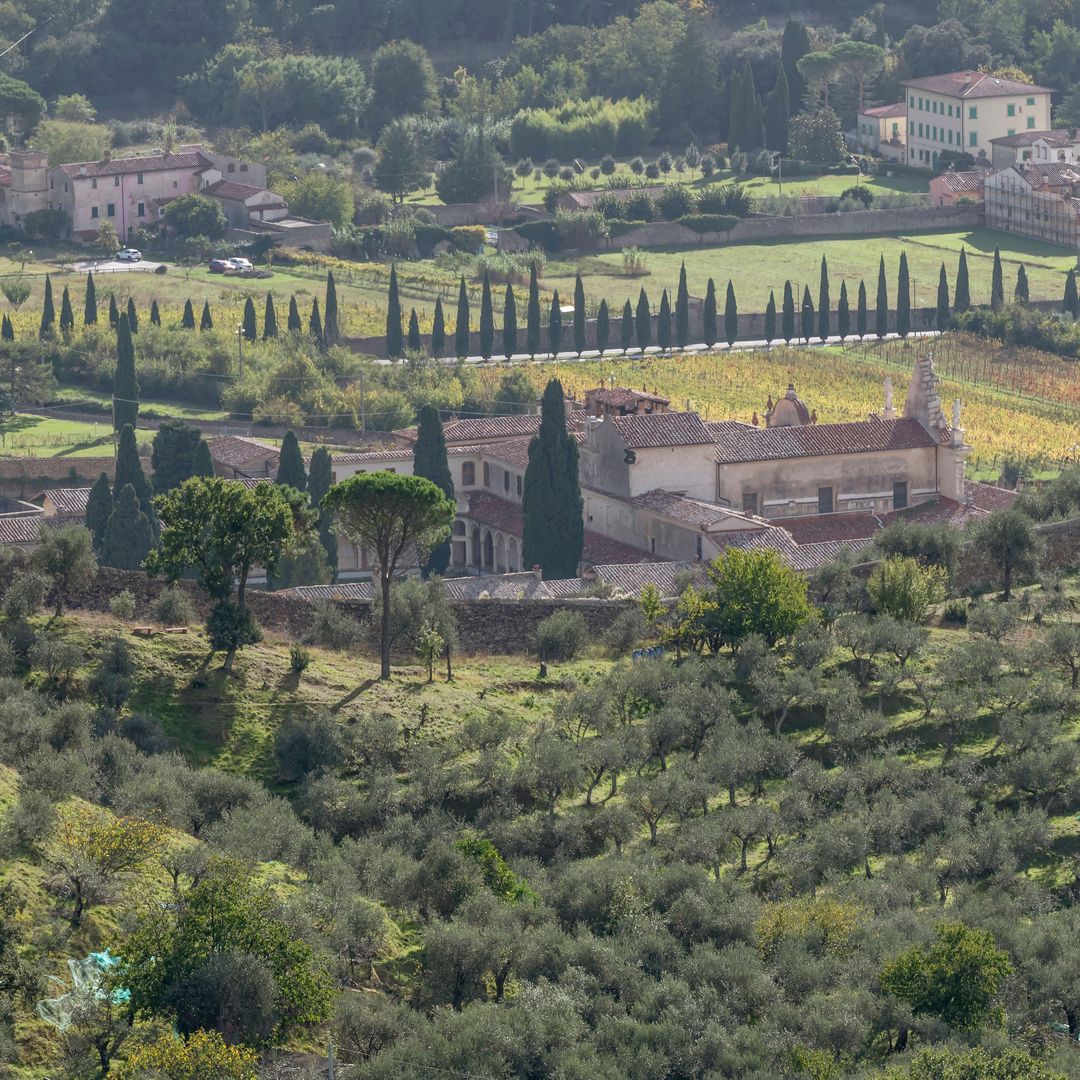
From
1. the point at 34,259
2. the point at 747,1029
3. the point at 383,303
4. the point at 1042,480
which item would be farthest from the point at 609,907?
the point at 34,259

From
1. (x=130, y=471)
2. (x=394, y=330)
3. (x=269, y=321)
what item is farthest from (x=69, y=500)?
(x=394, y=330)

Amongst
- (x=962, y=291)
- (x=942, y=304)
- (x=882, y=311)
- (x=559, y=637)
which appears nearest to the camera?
(x=559, y=637)

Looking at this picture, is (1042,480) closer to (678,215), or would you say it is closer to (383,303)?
(383,303)

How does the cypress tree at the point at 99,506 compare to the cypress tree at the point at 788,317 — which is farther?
the cypress tree at the point at 788,317

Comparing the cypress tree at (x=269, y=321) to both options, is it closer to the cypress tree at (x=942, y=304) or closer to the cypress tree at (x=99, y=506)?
the cypress tree at (x=942, y=304)

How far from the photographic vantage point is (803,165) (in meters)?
141

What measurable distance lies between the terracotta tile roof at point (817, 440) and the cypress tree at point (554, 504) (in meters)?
3.66

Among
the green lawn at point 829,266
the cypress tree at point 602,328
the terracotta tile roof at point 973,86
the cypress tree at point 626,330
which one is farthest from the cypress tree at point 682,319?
the terracotta tile roof at point 973,86

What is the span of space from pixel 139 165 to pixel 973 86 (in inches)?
1466

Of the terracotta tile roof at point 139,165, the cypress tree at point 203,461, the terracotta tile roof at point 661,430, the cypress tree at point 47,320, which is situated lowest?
the cypress tree at point 203,461

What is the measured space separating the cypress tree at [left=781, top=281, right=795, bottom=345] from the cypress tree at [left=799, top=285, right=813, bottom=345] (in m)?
0.38

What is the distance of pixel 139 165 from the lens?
130 meters

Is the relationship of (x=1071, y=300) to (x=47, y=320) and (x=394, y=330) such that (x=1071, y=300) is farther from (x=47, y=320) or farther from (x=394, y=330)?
(x=47, y=320)

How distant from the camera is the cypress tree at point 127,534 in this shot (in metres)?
75.9
